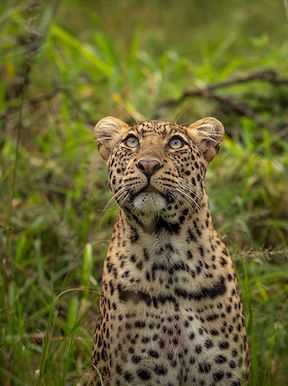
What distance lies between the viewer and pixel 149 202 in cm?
487

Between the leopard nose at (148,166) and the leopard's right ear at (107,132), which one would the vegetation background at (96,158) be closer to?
the leopard's right ear at (107,132)

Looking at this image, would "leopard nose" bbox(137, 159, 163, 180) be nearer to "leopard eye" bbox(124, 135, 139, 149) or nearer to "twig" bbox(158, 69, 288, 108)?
"leopard eye" bbox(124, 135, 139, 149)

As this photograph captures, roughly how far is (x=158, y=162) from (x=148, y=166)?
0.06m

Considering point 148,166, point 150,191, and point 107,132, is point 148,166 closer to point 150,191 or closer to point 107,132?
point 150,191

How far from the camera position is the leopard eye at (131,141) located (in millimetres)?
5150

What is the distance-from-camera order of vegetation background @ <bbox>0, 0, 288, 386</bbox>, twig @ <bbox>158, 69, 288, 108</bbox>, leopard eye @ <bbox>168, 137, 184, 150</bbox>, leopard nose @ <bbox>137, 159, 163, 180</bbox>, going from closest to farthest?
leopard nose @ <bbox>137, 159, 163, 180</bbox> → leopard eye @ <bbox>168, 137, 184, 150</bbox> → vegetation background @ <bbox>0, 0, 288, 386</bbox> → twig @ <bbox>158, 69, 288, 108</bbox>

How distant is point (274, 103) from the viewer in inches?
361

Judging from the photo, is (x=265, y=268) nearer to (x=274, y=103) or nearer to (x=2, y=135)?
(x=2, y=135)

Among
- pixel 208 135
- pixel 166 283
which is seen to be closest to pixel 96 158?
pixel 208 135

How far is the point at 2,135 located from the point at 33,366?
2.81m

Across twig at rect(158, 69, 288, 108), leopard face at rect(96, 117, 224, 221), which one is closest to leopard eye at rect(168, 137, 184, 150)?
leopard face at rect(96, 117, 224, 221)

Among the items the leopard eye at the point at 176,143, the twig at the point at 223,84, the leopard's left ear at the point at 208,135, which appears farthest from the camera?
the twig at the point at 223,84

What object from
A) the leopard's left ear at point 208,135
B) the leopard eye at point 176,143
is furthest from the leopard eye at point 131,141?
the leopard's left ear at point 208,135

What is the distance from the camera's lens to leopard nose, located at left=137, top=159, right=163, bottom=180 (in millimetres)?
4836
